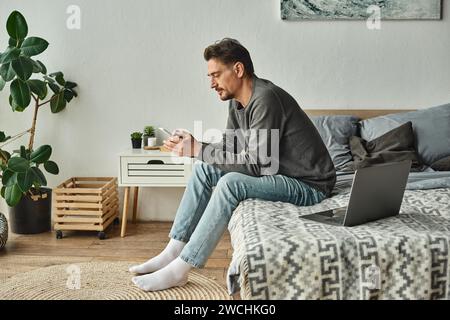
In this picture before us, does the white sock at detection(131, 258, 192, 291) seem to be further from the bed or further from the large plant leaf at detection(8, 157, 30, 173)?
the large plant leaf at detection(8, 157, 30, 173)

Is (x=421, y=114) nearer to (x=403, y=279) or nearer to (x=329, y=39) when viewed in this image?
(x=329, y=39)

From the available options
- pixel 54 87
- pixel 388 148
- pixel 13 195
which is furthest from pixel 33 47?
pixel 388 148

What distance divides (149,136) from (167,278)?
1.38 m

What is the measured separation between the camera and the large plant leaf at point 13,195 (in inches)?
128

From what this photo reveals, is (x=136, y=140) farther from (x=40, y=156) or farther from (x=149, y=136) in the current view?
(x=40, y=156)

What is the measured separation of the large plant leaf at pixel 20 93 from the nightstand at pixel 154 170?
1.92 feet

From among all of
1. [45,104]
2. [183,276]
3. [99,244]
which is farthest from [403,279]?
[45,104]

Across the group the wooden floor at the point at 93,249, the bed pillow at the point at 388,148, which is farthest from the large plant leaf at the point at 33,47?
the bed pillow at the point at 388,148

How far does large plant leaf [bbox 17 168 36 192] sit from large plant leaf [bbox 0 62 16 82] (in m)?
0.50

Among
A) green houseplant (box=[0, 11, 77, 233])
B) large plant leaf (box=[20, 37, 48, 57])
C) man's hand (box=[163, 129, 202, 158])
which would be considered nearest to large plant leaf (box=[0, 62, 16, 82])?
green houseplant (box=[0, 11, 77, 233])

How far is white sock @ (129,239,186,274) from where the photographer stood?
2664 millimetres

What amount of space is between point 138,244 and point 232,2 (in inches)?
59.3

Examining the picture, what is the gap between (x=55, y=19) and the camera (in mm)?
3740

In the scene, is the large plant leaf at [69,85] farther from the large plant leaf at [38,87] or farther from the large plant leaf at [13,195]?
the large plant leaf at [13,195]
